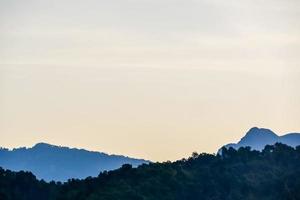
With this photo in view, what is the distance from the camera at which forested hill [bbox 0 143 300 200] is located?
149225mm

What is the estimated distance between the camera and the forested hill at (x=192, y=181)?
149225mm

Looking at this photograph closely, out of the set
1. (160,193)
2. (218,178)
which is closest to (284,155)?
(218,178)

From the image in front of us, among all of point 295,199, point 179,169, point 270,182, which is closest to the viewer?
point 295,199

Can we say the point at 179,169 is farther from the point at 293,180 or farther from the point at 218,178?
the point at 293,180

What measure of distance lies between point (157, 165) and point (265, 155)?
21091 millimetres

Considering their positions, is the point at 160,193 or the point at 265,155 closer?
the point at 160,193

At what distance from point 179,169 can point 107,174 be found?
1240 cm

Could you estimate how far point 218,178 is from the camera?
156m

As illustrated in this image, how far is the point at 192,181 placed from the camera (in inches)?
6122

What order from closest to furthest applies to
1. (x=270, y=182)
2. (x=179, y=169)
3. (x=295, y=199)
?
(x=295, y=199), (x=270, y=182), (x=179, y=169)

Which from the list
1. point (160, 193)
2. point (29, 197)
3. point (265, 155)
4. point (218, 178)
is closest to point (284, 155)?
point (265, 155)

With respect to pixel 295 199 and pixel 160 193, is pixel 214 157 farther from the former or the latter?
pixel 295 199

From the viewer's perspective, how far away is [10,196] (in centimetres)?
16375

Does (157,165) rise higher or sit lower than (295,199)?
higher
